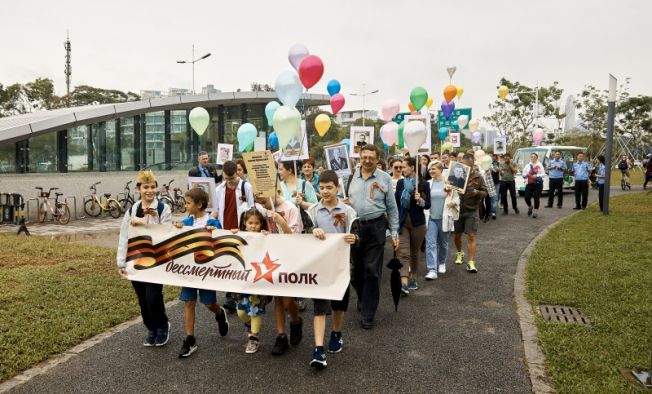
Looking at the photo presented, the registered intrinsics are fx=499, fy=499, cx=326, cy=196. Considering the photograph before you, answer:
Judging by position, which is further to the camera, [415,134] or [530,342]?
[415,134]

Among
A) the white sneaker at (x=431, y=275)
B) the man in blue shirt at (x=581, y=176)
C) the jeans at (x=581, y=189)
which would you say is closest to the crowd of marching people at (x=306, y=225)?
the white sneaker at (x=431, y=275)

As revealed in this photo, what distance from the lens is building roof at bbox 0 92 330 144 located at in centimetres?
1731

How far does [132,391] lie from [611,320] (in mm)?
4646

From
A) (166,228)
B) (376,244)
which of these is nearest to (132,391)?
Result: (166,228)

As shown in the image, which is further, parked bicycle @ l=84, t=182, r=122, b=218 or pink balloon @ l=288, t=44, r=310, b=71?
parked bicycle @ l=84, t=182, r=122, b=218

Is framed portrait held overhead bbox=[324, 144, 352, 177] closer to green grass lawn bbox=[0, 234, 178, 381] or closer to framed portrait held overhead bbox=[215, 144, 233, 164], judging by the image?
framed portrait held overhead bbox=[215, 144, 233, 164]

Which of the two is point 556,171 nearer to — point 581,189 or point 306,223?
point 581,189

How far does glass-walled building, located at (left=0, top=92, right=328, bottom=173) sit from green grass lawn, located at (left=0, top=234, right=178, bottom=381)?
965cm

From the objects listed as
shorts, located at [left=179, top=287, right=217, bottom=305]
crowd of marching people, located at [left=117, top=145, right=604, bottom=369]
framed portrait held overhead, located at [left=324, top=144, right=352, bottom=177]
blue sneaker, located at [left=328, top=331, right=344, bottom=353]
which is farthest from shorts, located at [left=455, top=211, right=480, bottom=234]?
shorts, located at [left=179, top=287, right=217, bottom=305]

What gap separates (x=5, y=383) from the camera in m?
4.08

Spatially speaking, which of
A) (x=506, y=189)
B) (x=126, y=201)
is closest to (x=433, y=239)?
(x=506, y=189)

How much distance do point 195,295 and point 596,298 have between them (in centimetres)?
466

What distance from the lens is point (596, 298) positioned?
5.98 m

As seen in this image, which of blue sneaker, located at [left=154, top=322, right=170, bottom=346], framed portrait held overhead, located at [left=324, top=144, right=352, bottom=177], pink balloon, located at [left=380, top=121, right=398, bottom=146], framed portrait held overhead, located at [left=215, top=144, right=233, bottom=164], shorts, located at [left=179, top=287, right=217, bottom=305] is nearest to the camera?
shorts, located at [left=179, top=287, right=217, bottom=305]
